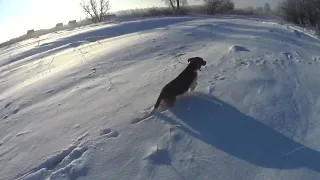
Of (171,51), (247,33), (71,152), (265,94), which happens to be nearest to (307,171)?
(265,94)

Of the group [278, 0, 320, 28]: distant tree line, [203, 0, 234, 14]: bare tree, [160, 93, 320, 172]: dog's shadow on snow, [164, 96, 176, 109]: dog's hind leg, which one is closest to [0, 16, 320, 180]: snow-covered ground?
[160, 93, 320, 172]: dog's shadow on snow

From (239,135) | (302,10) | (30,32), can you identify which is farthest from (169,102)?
(302,10)

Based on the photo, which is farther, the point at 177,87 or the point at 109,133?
the point at 177,87

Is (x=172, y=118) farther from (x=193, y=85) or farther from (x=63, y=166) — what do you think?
(x=63, y=166)

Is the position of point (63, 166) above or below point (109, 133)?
below

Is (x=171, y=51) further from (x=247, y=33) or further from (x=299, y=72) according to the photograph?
(x=299, y=72)

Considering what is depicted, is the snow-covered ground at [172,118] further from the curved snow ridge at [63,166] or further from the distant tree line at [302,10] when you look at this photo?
the distant tree line at [302,10]

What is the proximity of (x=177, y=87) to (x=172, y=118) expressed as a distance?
27.5 inches

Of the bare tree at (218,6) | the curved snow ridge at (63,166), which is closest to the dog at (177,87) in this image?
the curved snow ridge at (63,166)

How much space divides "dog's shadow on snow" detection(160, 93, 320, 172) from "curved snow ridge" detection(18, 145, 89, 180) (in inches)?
56.9

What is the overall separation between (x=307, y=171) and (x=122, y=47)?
26.3 ft

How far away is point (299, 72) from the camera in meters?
6.61

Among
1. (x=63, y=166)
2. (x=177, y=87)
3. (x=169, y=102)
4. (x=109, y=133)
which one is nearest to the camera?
(x=63, y=166)

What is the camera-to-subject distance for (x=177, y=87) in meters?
5.73
